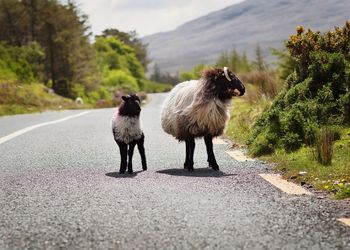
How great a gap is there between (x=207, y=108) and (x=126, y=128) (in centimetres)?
114

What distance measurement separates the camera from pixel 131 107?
809 cm

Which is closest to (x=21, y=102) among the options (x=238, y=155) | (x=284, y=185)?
(x=238, y=155)

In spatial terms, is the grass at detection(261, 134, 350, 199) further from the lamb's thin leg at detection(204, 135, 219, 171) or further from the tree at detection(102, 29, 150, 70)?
the tree at detection(102, 29, 150, 70)

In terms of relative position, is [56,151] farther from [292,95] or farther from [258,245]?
[258,245]

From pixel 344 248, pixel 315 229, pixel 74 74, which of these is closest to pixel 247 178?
pixel 315 229

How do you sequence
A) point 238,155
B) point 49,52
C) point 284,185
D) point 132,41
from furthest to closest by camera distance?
point 132,41
point 49,52
point 238,155
point 284,185

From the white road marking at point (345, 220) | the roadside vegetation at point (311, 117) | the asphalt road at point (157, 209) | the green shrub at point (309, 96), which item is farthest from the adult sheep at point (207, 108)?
the white road marking at point (345, 220)

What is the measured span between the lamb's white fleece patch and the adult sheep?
1.98ft

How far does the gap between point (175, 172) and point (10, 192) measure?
2.26 meters

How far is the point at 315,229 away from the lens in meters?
4.71

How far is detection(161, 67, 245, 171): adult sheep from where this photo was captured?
810 centimetres

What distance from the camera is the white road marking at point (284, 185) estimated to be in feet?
20.8

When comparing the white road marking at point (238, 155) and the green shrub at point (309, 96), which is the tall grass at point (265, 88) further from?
the white road marking at point (238, 155)

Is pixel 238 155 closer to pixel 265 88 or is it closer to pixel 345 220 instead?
pixel 345 220
